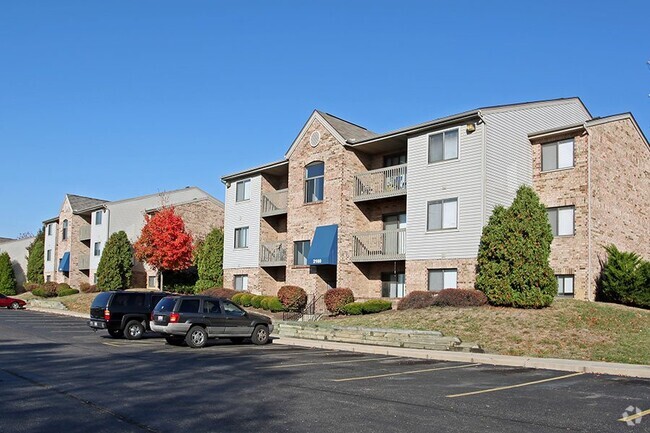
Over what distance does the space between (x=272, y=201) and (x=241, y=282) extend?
5580 millimetres

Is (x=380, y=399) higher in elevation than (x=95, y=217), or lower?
lower

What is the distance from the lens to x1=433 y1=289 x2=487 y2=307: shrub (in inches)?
993

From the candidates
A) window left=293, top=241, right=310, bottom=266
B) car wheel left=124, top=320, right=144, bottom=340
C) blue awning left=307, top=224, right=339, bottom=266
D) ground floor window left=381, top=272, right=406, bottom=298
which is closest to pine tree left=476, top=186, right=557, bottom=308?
ground floor window left=381, top=272, right=406, bottom=298

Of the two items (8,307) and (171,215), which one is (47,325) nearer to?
(171,215)

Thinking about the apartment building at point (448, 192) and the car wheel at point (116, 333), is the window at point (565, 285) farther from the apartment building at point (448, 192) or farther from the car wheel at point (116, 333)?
the car wheel at point (116, 333)

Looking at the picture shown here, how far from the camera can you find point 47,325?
31969 mm

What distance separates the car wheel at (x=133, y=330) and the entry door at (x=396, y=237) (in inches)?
478

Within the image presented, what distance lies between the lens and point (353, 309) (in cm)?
2947

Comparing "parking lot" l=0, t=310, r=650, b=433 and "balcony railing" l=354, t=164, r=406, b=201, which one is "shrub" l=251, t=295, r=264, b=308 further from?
"parking lot" l=0, t=310, r=650, b=433

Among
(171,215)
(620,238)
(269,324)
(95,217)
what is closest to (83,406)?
(269,324)

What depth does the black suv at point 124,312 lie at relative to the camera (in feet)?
79.9

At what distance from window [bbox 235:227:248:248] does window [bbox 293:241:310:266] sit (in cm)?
546

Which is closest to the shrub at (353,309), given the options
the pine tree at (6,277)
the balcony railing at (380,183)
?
the balcony railing at (380,183)

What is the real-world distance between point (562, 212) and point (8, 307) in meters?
44.4
